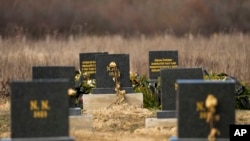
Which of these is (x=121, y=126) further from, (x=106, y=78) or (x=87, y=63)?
(x=87, y=63)

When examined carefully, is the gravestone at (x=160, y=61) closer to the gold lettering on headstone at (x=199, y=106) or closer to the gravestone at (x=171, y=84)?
the gravestone at (x=171, y=84)

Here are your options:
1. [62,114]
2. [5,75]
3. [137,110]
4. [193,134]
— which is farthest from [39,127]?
[5,75]

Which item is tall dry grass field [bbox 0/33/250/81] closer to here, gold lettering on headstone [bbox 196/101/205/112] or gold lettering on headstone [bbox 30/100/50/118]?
gold lettering on headstone [bbox 30/100/50/118]

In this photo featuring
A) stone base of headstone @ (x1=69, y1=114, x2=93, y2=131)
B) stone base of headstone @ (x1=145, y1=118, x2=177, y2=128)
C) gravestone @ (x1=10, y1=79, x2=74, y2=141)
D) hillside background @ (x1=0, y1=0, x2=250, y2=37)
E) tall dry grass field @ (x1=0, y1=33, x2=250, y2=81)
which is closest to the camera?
gravestone @ (x1=10, y1=79, x2=74, y2=141)

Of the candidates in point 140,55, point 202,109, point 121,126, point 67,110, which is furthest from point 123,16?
point 202,109


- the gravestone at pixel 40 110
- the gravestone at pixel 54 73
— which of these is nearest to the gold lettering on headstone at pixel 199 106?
the gravestone at pixel 40 110

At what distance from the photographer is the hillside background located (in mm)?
32594

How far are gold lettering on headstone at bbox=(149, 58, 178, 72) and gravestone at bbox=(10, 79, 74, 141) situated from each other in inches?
317

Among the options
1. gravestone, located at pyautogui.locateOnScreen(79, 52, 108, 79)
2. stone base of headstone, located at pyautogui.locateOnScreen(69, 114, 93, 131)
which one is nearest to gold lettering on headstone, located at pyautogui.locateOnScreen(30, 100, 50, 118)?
stone base of headstone, located at pyautogui.locateOnScreen(69, 114, 93, 131)

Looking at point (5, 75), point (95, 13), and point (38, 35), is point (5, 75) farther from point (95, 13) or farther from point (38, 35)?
point (95, 13)

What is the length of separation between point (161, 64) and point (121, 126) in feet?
13.6

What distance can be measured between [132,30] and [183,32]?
2123mm

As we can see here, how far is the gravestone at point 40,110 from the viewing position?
27.6ft

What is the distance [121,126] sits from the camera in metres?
12.6
